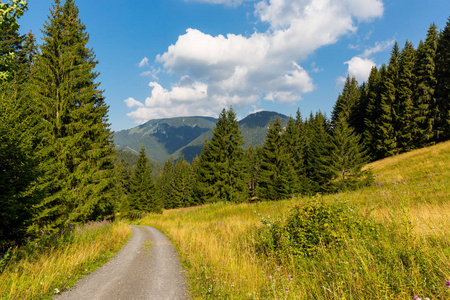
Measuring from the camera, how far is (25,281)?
4.70 m

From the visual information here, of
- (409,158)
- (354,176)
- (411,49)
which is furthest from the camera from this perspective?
(411,49)

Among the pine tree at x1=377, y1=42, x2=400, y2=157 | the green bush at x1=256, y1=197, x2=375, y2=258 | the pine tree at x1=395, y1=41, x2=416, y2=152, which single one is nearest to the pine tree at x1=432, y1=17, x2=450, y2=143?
the pine tree at x1=395, y1=41, x2=416, y2=152

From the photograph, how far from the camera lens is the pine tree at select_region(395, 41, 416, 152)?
1426 inches

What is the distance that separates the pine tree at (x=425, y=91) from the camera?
34.1m

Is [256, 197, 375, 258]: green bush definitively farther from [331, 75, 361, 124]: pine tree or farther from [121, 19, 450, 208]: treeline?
[331, 75, 361, 124]: pine tree

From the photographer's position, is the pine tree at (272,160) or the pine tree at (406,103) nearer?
the pine tree at (272,160)

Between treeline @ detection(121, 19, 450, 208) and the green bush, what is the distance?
75.3 feet

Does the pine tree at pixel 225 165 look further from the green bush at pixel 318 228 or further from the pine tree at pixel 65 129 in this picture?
the green bush at pixel 318 228

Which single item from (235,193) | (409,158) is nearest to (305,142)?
(409,158)

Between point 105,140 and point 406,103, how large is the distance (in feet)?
167

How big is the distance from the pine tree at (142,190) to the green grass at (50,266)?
33.0m

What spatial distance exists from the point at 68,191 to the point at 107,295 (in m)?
10.9

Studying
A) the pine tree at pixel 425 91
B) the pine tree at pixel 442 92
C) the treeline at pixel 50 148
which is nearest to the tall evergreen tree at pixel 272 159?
the treeline at pixel 50 148

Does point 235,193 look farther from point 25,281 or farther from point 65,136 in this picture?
point 25,281
